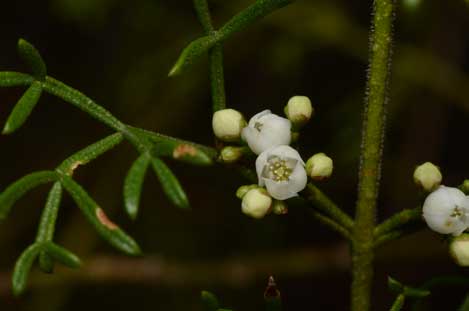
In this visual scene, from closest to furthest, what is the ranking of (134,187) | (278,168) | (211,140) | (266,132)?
(134,187), (278,168), (266,132), (211,140)

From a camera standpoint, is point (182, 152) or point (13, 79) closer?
point (182, 152)

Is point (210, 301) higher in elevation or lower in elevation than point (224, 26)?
lower

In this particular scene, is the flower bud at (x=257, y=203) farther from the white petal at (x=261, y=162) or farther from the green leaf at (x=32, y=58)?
the green leaf at (x=32, y=58)

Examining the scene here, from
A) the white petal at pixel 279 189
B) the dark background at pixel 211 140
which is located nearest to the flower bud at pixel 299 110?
the white petal at pixel 279 189

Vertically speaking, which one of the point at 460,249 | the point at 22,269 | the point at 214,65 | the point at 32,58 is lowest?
the point at 22,269

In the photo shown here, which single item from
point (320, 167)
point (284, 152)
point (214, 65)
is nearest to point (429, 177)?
point (320, 167)

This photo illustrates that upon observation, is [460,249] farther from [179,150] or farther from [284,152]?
[179,150]

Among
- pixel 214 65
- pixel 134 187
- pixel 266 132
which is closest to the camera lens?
pixel 134 187
